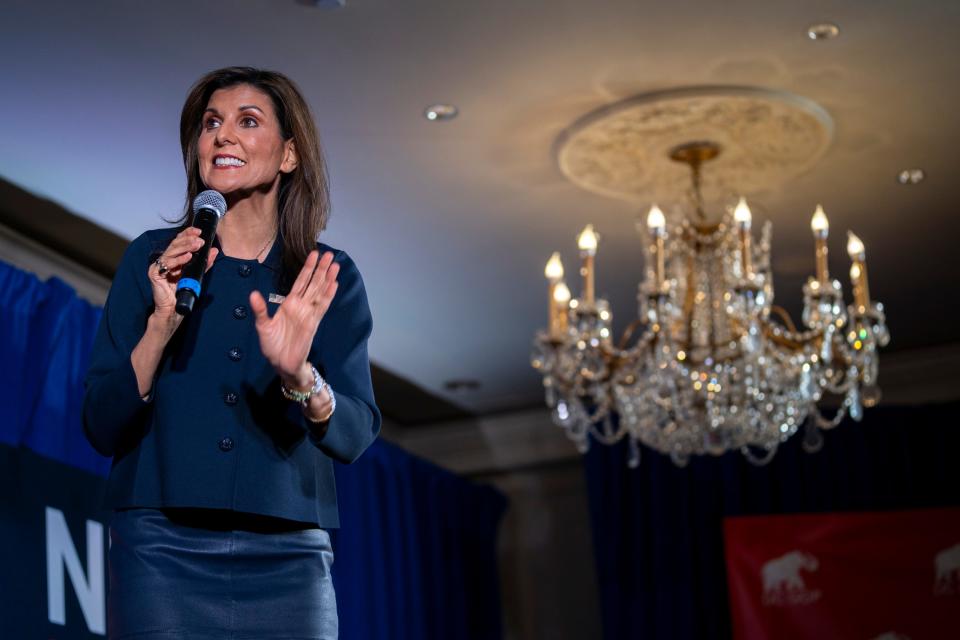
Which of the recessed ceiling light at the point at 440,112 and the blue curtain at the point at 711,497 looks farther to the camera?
the blue curtain at the point at 711,497

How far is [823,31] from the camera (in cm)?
350

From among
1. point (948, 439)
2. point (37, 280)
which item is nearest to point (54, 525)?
point (37, 280)

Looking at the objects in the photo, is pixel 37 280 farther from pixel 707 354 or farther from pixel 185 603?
pixel 185 603

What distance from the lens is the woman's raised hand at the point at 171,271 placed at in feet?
4.23

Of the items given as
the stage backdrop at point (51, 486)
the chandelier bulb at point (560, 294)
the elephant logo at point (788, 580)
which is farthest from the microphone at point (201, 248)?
the elephant logo at point (788, 580)

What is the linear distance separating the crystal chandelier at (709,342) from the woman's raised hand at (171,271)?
8.99 feet

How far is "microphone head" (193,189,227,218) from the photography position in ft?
4.53

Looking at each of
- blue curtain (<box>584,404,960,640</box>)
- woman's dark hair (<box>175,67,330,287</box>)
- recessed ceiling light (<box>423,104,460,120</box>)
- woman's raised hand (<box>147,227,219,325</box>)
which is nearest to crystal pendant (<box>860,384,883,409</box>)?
recessed ceiling light (<box>423,104,460,120</box>)

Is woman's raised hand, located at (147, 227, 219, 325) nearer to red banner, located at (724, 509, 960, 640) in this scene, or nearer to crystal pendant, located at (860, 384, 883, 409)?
crystal pendant, located at (860, 384, 883, 409)

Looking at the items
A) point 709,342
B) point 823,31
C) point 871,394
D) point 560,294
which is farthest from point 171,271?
point 871,394

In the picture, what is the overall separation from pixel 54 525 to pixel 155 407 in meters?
3.08

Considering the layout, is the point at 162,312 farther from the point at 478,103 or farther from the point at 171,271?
the point at 478,103

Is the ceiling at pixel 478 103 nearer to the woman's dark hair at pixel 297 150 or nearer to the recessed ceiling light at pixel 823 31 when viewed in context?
the recessed ceiling light at pixel 823 31

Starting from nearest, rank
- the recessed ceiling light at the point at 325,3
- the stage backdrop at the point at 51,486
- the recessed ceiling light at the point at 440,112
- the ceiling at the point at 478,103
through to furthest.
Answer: the recessed ceiling light at the point at 325,3 → the ceiling at the point at 478,103 → the recessed ceiling light at the point at 440,112 → the stage backdrop at the point at 51,486
